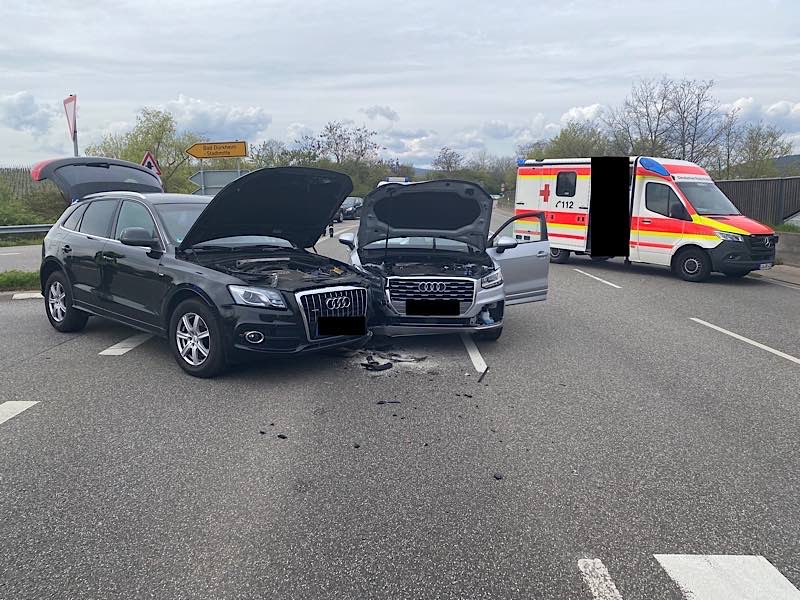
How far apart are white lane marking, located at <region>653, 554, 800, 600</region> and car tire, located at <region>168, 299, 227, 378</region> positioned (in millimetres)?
3841

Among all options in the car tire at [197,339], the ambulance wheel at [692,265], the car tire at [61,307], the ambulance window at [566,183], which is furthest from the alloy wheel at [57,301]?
the ambulance window at [566,183]

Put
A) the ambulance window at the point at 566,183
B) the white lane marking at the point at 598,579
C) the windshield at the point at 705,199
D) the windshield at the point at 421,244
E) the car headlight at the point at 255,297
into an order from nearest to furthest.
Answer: the white lane marking at the point at 598,579
the car headlight at the point at 255,297
the windshield at the point at 421,244
the windshield at the point at 705,199
the ambulance window at the point at 566,183

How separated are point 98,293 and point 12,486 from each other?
142 inches

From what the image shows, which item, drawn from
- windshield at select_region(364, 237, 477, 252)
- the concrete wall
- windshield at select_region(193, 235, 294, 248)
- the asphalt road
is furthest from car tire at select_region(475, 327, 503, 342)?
the concrete wall

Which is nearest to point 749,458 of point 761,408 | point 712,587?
point 761,408

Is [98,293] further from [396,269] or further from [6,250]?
[6,250]

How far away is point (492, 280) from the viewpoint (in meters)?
7.00

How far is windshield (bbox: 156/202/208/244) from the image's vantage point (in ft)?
21.0

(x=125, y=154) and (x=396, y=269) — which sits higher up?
(x=125, y=154)

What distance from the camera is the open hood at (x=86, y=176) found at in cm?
1130

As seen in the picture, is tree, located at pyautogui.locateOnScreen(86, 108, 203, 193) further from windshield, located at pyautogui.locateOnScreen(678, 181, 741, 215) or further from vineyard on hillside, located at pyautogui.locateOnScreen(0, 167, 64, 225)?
windshield, located at pyautogui.locateOnScreen(678, 181, 741, 215)

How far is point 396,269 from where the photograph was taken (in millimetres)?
7059

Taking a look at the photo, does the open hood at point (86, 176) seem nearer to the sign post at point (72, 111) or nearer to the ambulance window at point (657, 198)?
the sign post at point (72, 111)

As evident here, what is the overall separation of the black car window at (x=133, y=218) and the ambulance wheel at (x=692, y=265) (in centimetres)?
1078
